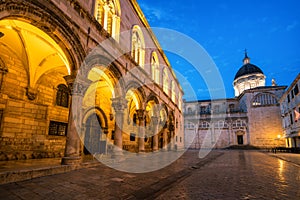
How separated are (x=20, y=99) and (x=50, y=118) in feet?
5.92

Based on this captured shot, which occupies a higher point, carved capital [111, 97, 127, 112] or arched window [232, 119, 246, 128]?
arched window [232, 119, 246, 128]

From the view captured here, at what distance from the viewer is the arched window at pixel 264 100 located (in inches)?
1359

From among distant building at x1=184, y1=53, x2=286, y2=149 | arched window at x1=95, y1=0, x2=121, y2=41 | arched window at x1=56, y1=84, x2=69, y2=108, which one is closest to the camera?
arched window at x1=95, y1=0, x2=121, y2=41

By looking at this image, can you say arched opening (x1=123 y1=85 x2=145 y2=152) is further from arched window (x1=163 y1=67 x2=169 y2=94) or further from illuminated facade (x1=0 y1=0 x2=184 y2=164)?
arched window (x1=163 y1=67 x2=169 y2=94)

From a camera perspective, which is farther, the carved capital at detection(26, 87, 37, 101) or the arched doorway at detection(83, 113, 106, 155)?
the arched doorway at detection(83, 113, 106, 155)

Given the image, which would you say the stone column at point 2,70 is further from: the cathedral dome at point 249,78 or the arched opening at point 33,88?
the cathedral dome at point 249,78

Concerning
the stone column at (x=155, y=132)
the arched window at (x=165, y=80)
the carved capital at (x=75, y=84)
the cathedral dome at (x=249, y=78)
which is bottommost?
the stone column at (x=155, y=132)

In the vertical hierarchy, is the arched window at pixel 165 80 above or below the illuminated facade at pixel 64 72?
above

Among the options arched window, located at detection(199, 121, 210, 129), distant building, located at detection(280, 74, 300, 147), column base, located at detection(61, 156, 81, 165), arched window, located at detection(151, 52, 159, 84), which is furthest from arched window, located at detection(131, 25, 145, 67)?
arched window, located at detection(199, 121, 210, 129)

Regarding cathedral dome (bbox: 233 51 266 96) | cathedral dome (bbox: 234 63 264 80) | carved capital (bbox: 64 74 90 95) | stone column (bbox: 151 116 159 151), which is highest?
cathedral dome (bbox: 234 63 264 80)

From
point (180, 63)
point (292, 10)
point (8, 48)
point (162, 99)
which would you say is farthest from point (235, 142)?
point (292, 10)

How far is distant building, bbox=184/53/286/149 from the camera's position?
33.6m

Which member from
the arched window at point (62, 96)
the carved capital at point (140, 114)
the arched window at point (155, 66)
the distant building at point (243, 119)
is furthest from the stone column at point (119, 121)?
the distant building at point (243, 119)

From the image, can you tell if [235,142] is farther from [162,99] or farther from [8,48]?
[8,48]
